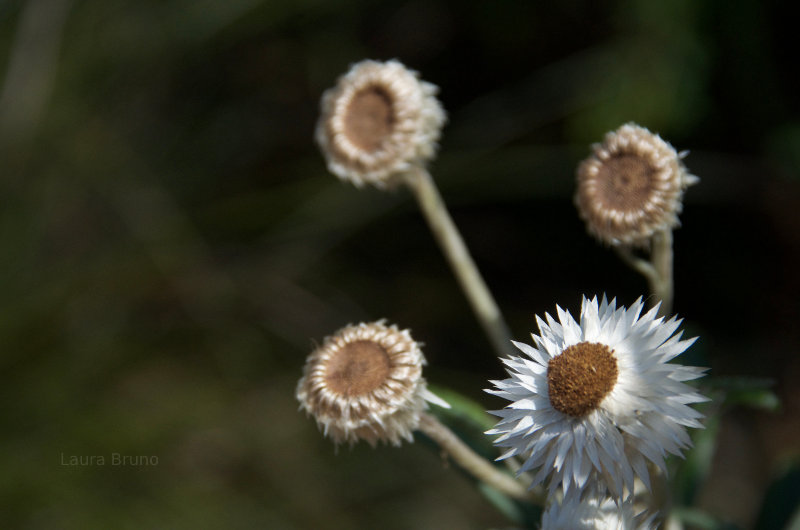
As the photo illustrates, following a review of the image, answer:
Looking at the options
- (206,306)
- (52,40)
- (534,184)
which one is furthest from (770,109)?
(52,40)

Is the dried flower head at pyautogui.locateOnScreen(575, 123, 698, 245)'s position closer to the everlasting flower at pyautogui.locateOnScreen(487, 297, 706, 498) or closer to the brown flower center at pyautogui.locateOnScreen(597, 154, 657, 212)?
the brown flower center at pyautogui.locateOnScreen(597, 154, 657, 212)

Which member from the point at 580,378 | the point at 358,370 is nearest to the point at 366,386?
the point at 358,370

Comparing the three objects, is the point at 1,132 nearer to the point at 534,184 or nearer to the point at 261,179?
the point at 261,179

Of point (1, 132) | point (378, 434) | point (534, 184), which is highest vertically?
point (1, 132)

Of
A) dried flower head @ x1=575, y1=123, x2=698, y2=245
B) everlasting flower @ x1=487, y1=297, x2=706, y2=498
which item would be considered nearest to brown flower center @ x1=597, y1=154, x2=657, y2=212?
dried flower head @ x1=575, y1=123, x2=698, y2=245

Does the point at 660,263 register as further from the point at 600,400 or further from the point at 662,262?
the point at 600,400

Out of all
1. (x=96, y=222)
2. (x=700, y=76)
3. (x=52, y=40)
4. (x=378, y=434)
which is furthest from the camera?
(x=96, y=222)
